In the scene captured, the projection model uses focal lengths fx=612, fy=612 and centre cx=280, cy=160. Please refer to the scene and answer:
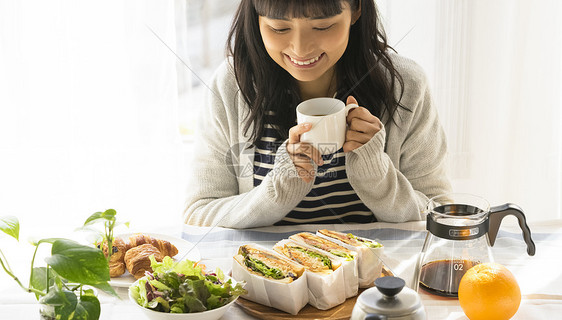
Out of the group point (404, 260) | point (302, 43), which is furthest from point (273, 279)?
point (302, 43)

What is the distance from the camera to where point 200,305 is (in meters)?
0.75

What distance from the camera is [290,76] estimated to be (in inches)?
51.1

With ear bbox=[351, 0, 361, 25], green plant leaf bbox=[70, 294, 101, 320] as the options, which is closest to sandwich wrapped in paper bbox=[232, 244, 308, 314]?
green plant leaf bbox=[70, 294, 101, 320]

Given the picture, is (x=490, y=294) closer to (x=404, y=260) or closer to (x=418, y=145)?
(x=404, y=260)

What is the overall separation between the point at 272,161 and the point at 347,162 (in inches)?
7.9

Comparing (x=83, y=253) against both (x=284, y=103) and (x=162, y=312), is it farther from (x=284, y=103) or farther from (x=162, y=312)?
(x=284, y=103)

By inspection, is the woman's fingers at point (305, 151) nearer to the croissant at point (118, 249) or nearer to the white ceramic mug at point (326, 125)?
the white ceramic mug at point (326, 125)

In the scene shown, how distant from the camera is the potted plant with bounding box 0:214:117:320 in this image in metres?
0.65

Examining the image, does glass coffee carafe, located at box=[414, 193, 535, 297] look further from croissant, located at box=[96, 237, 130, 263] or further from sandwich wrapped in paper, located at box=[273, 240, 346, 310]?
croissant, located at box=[96, 237, 130, 263]

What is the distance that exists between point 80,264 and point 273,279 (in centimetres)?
26

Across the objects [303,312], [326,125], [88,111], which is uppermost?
[326,125]

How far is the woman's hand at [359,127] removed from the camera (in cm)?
102

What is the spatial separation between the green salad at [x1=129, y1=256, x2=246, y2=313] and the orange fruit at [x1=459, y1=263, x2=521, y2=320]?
29 cm

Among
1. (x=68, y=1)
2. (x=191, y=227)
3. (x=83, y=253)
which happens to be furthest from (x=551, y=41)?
(x=83, y=253)
